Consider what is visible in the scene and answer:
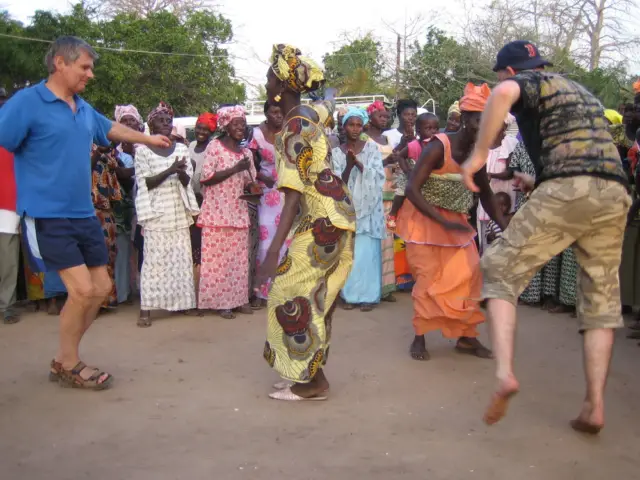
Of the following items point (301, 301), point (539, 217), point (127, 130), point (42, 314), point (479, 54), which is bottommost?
point (42, 314)

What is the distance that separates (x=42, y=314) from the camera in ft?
21.6

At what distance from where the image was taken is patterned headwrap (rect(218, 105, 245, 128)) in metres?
6.42

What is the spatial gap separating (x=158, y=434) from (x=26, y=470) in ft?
2.16

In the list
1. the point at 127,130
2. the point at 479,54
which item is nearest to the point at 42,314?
the point at 127,130

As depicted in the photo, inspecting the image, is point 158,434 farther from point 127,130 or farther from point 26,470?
point 127,130

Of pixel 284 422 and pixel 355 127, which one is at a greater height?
pixel 355 127

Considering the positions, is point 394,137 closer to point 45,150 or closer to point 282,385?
point 282,385

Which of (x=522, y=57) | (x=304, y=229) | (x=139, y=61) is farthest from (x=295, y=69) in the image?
(x=139, y=61)

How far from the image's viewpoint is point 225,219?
6.50 meters

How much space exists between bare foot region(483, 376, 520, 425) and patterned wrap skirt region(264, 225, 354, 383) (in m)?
1.16

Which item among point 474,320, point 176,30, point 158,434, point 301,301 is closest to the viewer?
point 158,434

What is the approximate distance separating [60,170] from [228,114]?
2449 millimetres

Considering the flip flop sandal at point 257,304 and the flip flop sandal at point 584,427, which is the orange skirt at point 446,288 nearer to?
the flip flop sandal at point 584,427

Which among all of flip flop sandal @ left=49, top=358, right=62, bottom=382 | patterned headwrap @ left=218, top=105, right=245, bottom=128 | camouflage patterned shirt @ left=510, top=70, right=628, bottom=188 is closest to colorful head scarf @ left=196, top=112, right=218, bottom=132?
patterned headwrap @ left=218, top=105, right=245, bottom=128
